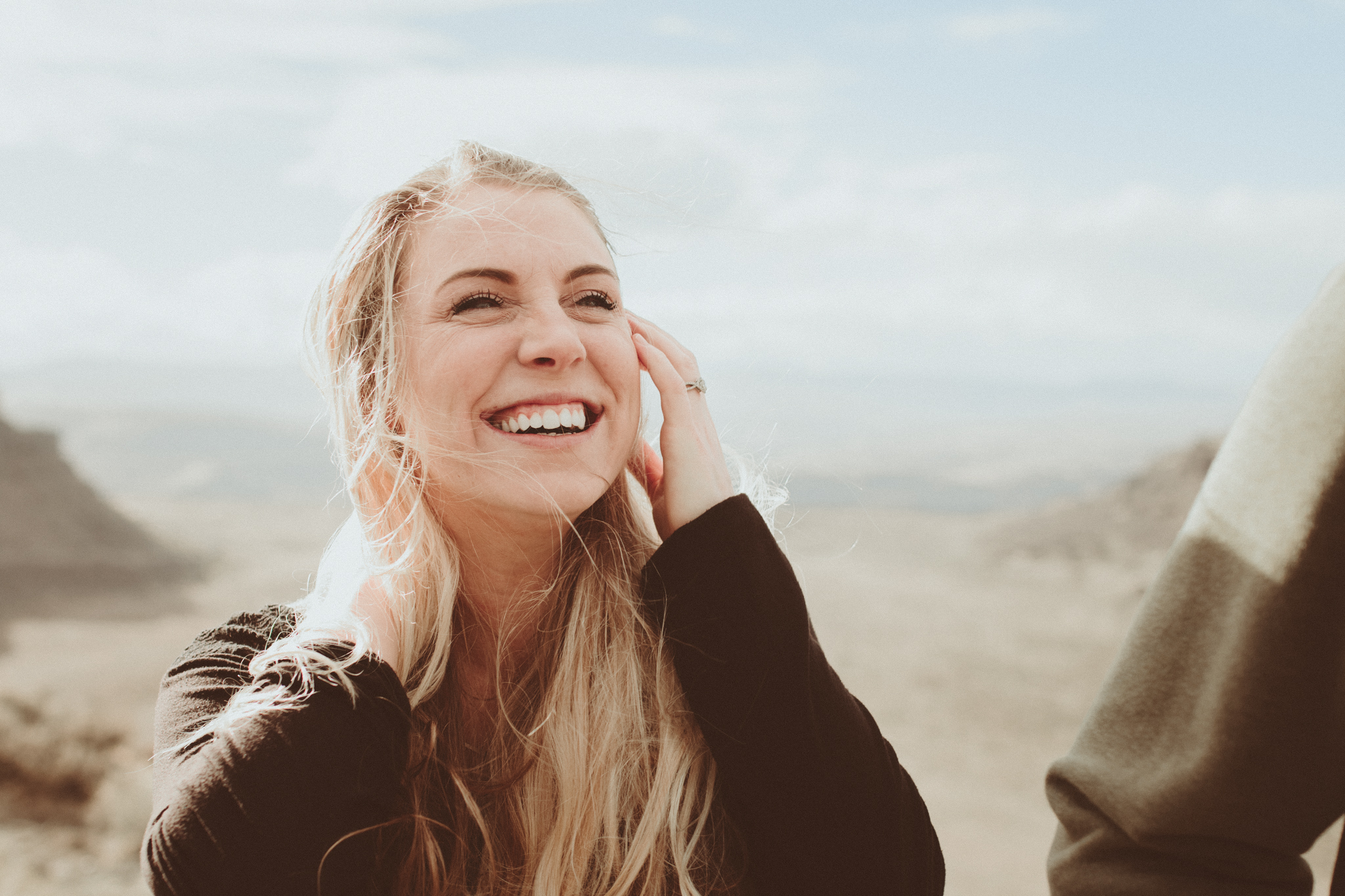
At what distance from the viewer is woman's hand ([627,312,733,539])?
5.95 feet

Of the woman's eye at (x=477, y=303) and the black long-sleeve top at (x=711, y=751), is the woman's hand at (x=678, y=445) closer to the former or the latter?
the black long-sleeve top at (x=711, y=751)

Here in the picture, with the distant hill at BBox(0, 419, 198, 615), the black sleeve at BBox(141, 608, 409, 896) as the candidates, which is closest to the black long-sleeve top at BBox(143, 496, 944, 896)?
the black sleeve at BBox(141, 608, 409, 896)

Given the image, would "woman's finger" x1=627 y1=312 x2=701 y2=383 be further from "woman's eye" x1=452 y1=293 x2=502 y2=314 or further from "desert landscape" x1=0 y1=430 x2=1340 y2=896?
"desert landscape" x1=0 y1=430 x2=1340 y2=896

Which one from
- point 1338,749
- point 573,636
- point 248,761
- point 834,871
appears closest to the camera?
point 1338,749

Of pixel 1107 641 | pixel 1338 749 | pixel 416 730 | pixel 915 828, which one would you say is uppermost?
pixel 1338 749

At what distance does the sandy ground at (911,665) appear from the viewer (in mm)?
6430

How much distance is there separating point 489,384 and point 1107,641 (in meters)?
12.4

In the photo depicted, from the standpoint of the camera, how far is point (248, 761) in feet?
4.46

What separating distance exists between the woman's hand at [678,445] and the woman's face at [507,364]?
123 millimetres

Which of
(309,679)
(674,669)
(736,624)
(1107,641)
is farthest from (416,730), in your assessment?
(1107,641)

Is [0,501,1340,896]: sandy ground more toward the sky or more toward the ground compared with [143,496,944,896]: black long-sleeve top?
more toward the ground

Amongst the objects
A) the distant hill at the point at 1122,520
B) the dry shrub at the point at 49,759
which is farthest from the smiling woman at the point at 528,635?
the distant hill at the point at 1122,520

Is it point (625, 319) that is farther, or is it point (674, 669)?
point (625, 319)

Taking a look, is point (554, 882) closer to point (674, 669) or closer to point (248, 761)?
point (674, 669)
